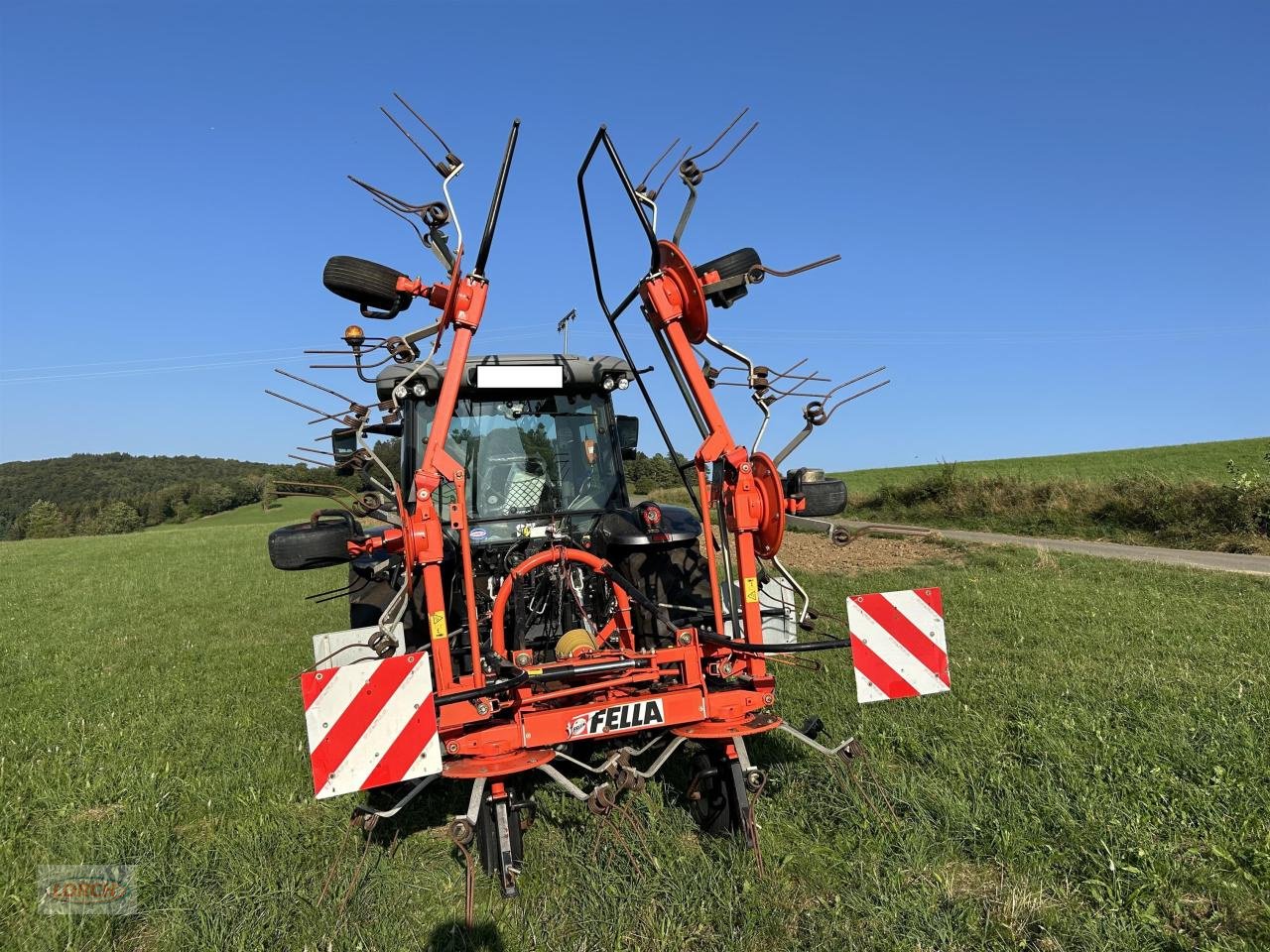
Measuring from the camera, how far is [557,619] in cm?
392

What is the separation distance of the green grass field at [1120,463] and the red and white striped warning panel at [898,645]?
59.0 feet

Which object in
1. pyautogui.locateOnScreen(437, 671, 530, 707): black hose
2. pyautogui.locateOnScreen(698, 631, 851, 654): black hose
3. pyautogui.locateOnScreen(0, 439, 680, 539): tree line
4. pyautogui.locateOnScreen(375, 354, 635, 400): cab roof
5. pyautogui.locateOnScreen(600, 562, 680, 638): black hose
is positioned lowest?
pyautogui.locateOnScreen(437, 671, 530, 707): black hose

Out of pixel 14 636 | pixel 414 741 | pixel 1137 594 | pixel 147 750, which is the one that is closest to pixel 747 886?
pixel 414 741

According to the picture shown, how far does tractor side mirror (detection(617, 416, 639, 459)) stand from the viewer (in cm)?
502

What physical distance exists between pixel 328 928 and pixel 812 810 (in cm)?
199

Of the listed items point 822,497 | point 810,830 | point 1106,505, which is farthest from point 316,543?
point 1106,505

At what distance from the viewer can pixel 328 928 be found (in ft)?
8.57

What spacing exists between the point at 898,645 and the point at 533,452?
7.78ft

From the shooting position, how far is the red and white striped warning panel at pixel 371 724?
2627mm

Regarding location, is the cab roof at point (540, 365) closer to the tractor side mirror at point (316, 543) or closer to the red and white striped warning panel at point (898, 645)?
the tractor side mirror at point (316, 543)

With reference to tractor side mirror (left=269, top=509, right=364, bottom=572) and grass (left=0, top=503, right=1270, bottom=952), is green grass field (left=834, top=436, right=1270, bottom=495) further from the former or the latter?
tractor side mirror (left=269, top=509, right=364, bottom=572)

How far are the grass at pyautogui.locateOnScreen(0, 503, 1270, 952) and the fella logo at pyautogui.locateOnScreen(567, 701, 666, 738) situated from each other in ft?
1.70

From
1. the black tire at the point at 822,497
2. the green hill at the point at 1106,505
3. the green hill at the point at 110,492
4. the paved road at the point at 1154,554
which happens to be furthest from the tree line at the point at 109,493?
the black tire at the point at 822,497

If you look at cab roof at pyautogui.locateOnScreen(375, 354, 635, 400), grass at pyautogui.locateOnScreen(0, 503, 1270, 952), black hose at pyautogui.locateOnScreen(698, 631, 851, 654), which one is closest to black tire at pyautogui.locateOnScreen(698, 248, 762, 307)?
cab roof at pyautogui.locateOnScreen(375, 354, 635, 400)
